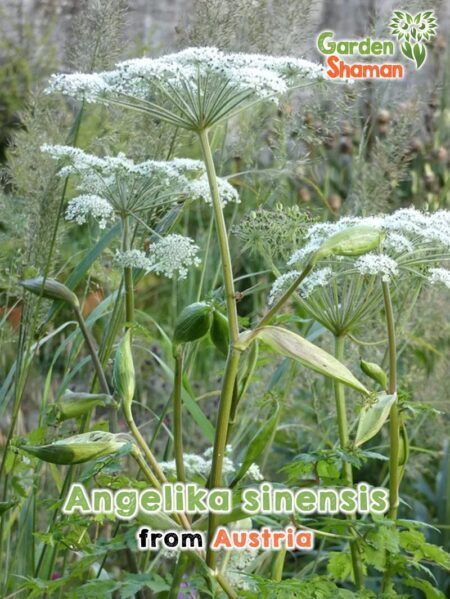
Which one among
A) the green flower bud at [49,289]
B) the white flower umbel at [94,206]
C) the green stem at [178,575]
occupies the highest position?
the white flower umbel at [94,206]

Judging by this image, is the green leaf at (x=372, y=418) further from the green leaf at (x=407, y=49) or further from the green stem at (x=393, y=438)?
the green leaf at (x=407, y=49)

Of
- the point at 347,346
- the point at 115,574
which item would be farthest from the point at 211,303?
the point at 115,574

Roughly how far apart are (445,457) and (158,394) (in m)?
0.87

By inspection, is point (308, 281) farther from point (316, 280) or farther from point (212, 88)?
point (212, 88)

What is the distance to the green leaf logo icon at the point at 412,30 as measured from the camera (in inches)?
86.6

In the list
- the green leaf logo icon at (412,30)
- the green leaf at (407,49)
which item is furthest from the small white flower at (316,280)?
the green leaf at (407,49)

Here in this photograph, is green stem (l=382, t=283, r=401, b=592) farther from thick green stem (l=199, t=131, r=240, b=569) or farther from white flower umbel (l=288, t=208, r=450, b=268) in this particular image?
thick green stem (l=199, t=131, r=240, b=569)

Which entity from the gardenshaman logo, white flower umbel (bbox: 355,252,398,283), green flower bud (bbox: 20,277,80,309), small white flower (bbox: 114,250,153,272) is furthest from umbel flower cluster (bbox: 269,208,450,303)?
the gardenshaman logo

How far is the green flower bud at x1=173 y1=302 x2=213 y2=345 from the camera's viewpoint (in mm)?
1362

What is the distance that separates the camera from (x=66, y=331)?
2.80 meters

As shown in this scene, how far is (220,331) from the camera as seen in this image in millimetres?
1434

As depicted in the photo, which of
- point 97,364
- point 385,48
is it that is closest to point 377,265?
point 97,364

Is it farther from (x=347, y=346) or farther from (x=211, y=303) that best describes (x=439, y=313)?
(x=211, y=303)

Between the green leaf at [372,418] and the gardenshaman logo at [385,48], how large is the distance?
76 cm
